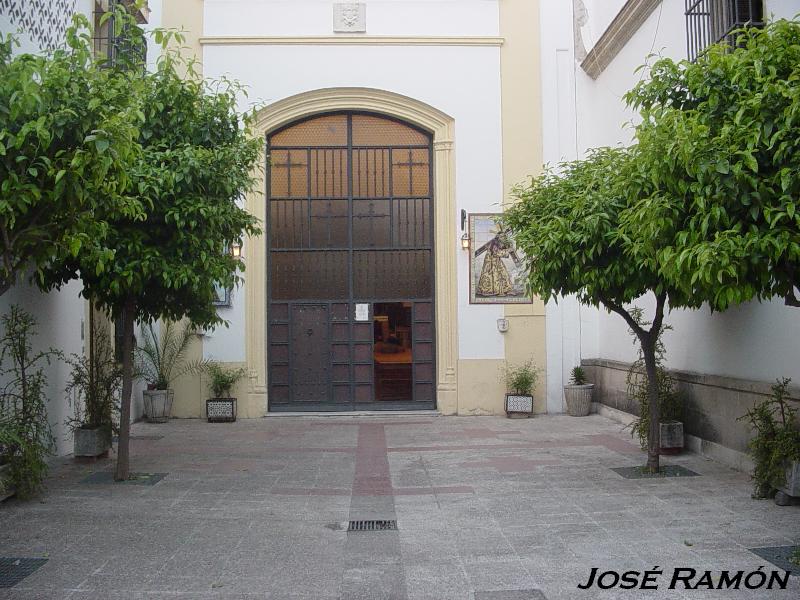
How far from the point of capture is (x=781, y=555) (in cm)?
621

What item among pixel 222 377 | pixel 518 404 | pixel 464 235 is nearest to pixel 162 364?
pixel 222 377

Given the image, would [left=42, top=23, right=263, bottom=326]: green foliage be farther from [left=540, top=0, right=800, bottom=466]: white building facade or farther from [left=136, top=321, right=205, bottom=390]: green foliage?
[left=136, top=321, right=205, bottom=390]: green foliage

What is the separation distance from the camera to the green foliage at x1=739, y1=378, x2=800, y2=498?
25.3 ft

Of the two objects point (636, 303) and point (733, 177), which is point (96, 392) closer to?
point (733, 177)

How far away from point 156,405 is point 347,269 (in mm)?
4585

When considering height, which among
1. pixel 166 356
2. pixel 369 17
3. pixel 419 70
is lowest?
pixel 166 356

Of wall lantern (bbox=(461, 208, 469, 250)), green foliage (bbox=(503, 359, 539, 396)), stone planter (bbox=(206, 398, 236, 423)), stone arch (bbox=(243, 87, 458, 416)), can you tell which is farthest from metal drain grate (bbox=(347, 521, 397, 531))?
wall lantern (bbox=(461, 208, 469, 250))

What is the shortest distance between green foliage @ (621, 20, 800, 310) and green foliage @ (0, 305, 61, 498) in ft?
19.7

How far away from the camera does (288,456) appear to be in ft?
38.3

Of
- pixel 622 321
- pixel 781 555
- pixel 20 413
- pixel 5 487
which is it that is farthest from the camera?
pixel 622 321

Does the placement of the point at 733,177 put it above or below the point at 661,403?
above

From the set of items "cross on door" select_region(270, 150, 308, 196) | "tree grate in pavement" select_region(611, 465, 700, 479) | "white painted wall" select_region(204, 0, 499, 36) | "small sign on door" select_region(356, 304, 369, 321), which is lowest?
"tree grate in pavement" select_region(611, 465, 700, 479)

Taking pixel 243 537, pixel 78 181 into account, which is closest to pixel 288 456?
pixel 243 537

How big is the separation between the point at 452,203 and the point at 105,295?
8.73 meters
